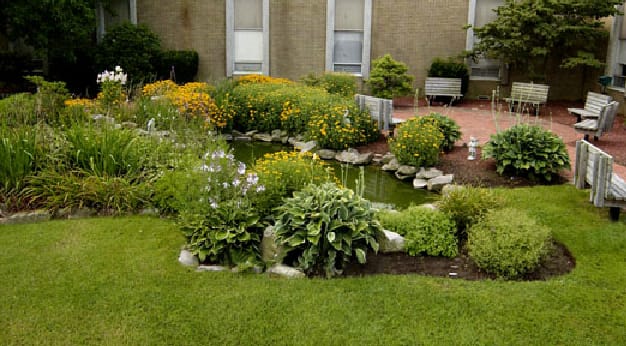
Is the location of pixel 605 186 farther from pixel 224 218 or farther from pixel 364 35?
pixel 364 35

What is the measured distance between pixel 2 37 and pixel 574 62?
15437mm

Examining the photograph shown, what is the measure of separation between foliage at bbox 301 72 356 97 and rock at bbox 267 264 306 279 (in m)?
9.54

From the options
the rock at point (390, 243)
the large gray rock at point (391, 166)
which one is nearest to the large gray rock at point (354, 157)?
the large gray rock at point (391, 166)

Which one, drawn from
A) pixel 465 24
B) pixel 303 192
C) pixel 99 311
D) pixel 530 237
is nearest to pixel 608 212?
pixel 530 237

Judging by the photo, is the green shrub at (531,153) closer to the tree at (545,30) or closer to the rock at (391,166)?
the rock at (391,166)

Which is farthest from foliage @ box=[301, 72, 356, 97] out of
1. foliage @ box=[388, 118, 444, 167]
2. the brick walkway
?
foliage @ box=[388, 118, 444, 167]

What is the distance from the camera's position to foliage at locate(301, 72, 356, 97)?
15173 mm

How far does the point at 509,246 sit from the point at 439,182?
140 inches

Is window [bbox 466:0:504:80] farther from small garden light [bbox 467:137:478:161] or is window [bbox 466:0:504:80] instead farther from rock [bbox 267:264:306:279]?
rock [bbox 267:264:306:279]

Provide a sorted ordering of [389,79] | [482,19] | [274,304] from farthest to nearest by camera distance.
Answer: [482,19], [389,79], [274,304]

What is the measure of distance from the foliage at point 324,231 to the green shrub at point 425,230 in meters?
0.50

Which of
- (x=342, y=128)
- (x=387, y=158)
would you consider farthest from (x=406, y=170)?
(x=342, y=128)

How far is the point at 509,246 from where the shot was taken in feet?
18.5

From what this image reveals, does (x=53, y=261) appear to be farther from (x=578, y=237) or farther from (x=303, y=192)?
(x=578, y=237)
